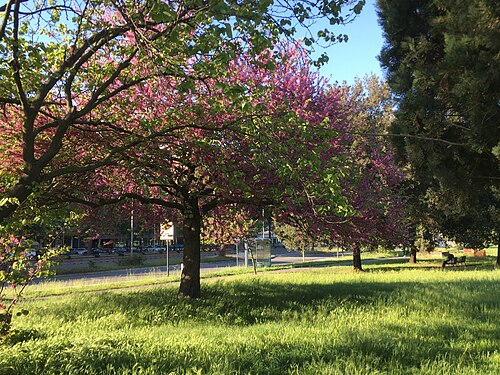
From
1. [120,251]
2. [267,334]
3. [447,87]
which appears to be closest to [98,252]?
[120,251]

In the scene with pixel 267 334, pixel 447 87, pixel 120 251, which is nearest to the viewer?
pixel 267 334

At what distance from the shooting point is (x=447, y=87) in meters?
8.12

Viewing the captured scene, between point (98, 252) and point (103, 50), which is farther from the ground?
point (103, 50)

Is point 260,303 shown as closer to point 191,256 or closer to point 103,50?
point 191,256

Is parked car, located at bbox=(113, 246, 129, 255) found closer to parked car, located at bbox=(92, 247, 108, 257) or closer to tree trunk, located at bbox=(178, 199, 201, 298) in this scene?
parked car, located at bbox=(92, 247, 108, 257)

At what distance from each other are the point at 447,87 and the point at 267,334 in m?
5.85

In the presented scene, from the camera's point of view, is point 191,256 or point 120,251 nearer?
point 191,256

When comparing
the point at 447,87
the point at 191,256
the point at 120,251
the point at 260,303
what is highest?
the point at 447,87

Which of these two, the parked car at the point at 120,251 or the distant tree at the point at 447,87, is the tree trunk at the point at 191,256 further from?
the parked car at the point at 120,251

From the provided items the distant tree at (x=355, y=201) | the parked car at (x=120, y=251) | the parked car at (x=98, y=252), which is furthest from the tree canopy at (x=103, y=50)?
the parked car at (x=120, y=251)

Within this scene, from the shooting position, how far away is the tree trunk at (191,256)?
1065 centimetres

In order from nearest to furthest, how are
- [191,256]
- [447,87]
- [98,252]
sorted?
[447,87], [191,256], [98,252]

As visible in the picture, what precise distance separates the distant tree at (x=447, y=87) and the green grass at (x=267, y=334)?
2.86 meters

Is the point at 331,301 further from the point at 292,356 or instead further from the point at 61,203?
the point at 61,203
